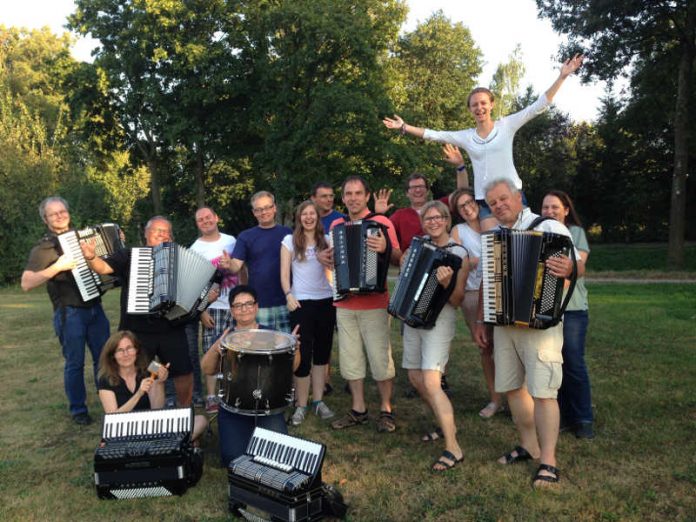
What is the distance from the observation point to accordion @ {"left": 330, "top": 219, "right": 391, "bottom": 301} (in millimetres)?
5523

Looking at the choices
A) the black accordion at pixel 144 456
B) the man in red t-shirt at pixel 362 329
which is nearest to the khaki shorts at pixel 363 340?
the man in red t-shirt at pixel 362 329

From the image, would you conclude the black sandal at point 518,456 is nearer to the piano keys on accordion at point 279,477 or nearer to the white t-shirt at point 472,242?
the white t-shirt at point 472,242

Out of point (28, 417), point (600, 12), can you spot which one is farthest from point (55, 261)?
point (600, 12)

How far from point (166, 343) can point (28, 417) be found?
2.44m

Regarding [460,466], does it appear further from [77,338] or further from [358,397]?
[77,338]

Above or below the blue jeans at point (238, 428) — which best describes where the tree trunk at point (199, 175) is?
above

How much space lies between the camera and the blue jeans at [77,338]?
6.38m

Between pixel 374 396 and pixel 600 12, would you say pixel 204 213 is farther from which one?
pixel 600 12

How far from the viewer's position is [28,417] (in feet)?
22.4

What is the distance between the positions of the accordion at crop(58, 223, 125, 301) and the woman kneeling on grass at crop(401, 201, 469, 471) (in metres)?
3.13

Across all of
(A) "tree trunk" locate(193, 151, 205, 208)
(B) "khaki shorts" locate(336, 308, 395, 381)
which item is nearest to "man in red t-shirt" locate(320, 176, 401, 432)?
(B) "khaki shorts" locate(336, 308, 395, 381)

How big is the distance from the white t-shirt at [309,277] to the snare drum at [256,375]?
51.2 inches

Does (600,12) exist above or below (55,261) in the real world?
above

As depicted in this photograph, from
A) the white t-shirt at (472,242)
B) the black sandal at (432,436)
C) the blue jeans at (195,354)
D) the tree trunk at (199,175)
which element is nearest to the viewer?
→ the black sandal at (432,436)
